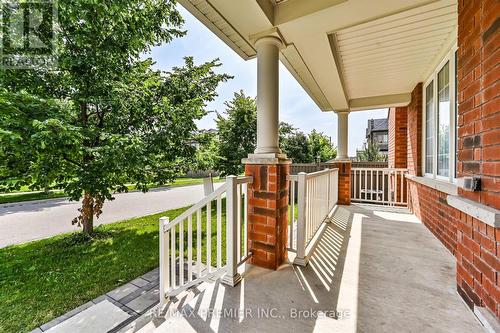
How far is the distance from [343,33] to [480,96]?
1648 millimetres

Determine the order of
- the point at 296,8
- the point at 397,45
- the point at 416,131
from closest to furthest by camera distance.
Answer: the point at 296,8, the point at 397,45, the point at 416,131

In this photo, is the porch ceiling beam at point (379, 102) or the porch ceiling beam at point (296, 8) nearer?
the porch ceiling beam at point (296, 8)

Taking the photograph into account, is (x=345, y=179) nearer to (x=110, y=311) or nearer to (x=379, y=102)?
(x=379, y=102)

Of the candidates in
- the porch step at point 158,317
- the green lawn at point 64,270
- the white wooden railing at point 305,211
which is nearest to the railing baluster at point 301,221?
the white wooden railing at point 305,211

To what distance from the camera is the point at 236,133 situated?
8.30 m

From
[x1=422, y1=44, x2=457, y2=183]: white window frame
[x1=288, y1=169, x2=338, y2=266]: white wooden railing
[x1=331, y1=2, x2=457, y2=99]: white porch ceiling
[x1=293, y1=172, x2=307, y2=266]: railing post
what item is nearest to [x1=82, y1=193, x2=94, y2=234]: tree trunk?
[x1=288, y1=169, x2=338, y2=266]: white wooden railing

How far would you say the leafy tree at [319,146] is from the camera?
601 inches

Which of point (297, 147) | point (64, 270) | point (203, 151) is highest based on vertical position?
point (297, 147)

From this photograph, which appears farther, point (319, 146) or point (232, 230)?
point (319, 146)

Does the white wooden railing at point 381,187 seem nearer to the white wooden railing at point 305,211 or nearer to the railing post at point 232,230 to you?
the white wooden railing at point 305,211

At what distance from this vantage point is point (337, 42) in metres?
2.68

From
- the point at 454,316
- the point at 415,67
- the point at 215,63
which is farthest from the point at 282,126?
the point at 454,316

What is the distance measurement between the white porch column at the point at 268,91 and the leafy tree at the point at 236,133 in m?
5.44

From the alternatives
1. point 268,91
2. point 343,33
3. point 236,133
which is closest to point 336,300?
point 268,91
